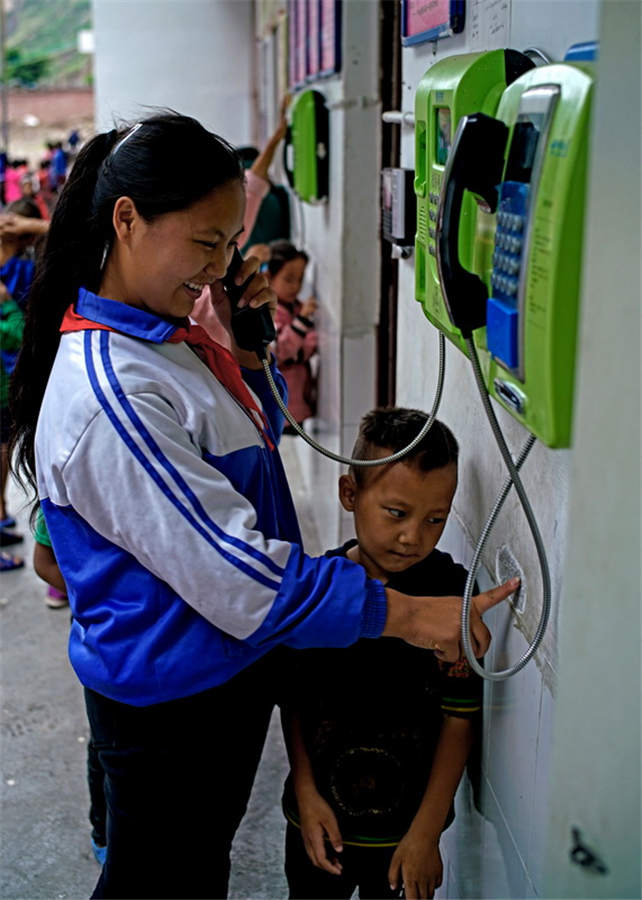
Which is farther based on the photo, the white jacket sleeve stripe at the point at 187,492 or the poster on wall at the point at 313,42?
the poster on wall at the point at 313,42

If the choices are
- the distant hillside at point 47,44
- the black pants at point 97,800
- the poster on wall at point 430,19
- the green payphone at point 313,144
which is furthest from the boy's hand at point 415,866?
the distant hillside at point 47,44

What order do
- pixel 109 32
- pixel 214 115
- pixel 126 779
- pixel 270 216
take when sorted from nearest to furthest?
pixel 126 779 < pixel 270 216 < pixel 109 32 < pixel 214 115

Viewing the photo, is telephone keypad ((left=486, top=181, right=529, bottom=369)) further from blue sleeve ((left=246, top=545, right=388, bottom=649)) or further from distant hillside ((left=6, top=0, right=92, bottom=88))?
distant hillside ((left=6, top=0, right=92, bottom=88))

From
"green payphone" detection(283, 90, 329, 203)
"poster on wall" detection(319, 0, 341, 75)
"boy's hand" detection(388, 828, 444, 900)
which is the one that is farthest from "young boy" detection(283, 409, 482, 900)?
"green payphone" detection(283, 90, 329, 203)

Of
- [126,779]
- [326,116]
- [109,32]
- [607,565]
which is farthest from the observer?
[109,32]

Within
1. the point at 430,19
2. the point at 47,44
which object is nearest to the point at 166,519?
the point at 430,19

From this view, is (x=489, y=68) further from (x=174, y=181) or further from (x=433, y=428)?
(x=433, y=428)

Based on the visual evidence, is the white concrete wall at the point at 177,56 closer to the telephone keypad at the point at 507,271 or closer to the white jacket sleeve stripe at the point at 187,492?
the white jacket sleeve stripe at the point at 187,492

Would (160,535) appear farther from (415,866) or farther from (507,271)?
(415,866)

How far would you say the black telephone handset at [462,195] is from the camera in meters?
1.12

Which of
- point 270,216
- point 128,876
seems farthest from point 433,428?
point 270,216

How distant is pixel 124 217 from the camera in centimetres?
139

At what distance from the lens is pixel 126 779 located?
1479 millimetres

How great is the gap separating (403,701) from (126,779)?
420 millimetres
